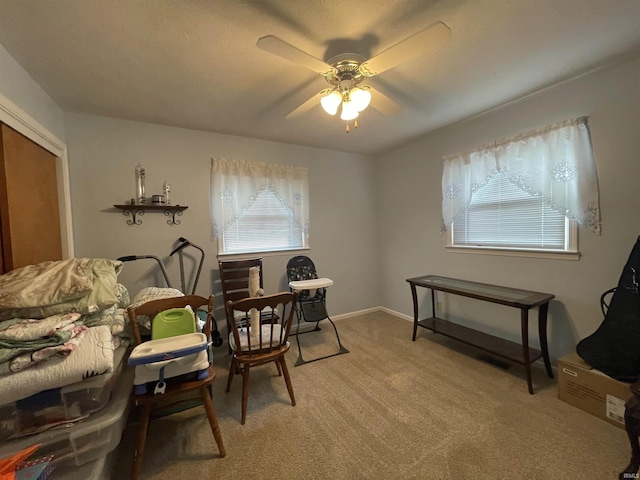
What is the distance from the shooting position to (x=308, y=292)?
3.37m

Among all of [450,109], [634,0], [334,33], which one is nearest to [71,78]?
[334,33]

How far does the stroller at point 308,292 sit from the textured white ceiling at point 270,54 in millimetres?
1706

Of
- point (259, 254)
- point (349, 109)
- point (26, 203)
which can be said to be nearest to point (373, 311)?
point (259, 254)

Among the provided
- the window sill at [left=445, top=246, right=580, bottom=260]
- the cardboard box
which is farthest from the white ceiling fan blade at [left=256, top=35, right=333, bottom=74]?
the cardboard box

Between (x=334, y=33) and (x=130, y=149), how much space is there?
2309 millimetres

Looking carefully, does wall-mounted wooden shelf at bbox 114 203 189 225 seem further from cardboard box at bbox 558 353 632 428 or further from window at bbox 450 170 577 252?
cardboard box at bbox 558 353 632 428

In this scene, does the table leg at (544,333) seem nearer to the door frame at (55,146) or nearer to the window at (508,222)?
the window at (508,222)

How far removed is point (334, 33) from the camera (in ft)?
4.93

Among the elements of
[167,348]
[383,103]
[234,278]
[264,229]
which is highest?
[383,103]

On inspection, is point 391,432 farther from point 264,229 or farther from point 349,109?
point 264,229

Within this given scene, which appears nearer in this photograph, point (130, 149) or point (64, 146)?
point (64, 146)

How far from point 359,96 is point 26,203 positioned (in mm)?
2340

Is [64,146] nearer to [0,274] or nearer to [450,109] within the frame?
[0,274]

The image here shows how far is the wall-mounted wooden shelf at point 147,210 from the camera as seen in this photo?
2639 millimetres
